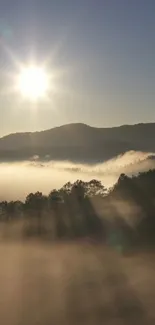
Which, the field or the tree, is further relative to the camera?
the tree

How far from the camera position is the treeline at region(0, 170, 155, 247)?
352 ft

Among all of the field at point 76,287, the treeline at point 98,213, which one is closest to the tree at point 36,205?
the treeline at point 98,213

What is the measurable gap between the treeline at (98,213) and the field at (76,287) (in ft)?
17.2

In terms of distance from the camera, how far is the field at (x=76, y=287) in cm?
6231

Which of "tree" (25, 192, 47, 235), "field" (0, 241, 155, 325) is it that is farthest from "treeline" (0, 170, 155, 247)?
"field" (0, 241, 155, 325)

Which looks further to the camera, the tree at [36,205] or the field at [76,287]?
the tree at [36,205]

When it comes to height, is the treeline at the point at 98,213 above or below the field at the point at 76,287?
above

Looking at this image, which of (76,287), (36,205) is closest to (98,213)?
(36,205)

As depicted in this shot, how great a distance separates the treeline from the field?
5.25m

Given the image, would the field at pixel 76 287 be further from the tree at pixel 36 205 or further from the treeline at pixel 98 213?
the tree at pixel 36 205

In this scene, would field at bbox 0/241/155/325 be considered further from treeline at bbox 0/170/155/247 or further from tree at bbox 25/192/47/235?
tree at bbox 25/192/47/235

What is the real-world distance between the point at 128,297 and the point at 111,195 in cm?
5832

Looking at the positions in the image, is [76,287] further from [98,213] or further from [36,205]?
[36,205]

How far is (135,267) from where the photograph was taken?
84.5 m
